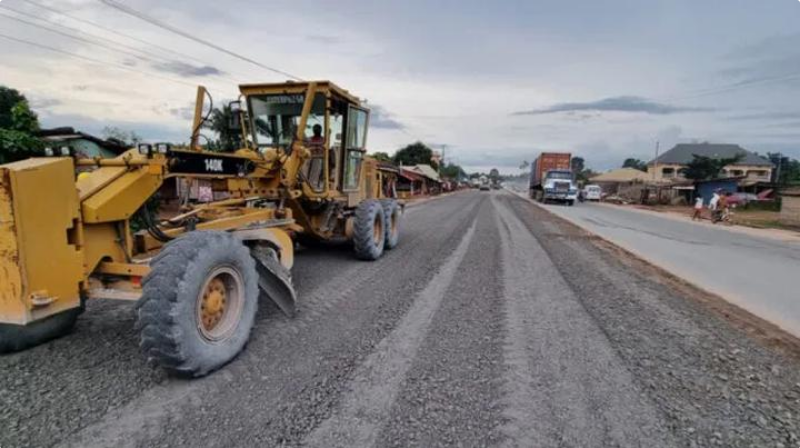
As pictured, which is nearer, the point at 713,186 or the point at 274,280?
the point at 274,280

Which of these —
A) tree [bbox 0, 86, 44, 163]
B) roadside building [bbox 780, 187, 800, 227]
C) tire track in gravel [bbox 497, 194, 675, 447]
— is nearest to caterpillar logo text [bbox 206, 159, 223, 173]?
tire track in gravel [bbox 497, 194, 675, 447]

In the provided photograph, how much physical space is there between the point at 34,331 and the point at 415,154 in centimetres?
8617

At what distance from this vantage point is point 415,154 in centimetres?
8856

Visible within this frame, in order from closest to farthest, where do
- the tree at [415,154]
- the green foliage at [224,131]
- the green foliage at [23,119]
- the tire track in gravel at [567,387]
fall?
the tire track in gravel at [567,387] < the green foliage at [224,131] < the green foliage at [23,119] < the tree at [415,154]

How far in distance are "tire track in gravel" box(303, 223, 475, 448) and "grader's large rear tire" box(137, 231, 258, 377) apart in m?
1.13

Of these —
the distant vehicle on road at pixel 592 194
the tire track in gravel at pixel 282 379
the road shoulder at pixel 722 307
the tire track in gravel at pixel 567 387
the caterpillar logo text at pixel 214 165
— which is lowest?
the tire track in gravel at pixel 282 379

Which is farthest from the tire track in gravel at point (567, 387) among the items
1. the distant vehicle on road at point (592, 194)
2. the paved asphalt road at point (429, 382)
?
the distant vehicle on road at point (592, 194)

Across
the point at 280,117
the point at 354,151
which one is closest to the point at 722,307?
the point at 354,151

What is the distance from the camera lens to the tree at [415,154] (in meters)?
86.2

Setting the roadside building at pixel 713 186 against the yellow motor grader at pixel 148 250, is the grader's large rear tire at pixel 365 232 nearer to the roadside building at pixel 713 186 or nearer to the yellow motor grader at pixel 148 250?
the yellow motor grader at pixel 148 250

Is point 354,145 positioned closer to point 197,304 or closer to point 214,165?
point 214,165

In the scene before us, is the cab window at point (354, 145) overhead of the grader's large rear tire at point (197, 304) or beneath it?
overhead

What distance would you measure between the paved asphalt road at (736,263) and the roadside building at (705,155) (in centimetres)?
7039

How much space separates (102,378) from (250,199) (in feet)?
9.37
